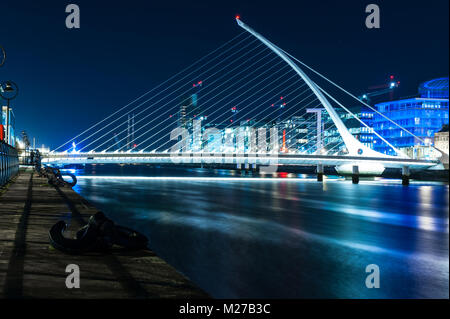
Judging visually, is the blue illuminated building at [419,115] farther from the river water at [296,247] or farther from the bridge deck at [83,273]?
the bridge deck at [83,273]

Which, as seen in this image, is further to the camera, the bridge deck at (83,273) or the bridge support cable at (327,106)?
the bridge support cable at (327,106)

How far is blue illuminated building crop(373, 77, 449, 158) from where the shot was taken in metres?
119

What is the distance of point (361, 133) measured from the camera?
144375 millimetres

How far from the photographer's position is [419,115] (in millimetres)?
120875

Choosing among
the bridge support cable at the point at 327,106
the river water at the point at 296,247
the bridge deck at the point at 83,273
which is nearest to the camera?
the bridge deck at the point at 83,273

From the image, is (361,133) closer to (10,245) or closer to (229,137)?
(229,137)

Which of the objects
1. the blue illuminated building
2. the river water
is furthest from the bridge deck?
the blue illuminated building

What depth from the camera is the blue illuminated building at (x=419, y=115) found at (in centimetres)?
11912

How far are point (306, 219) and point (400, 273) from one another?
1147cm

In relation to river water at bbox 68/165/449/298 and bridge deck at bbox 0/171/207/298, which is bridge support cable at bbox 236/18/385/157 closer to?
river water at bbox 68/165/449/298

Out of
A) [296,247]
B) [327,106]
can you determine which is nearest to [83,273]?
[296,247]

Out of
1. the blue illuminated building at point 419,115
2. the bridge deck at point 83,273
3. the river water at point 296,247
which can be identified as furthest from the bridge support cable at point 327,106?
the bridge deck at point 83,273
